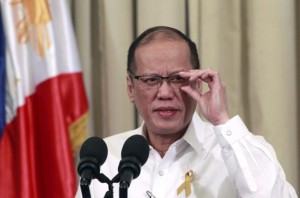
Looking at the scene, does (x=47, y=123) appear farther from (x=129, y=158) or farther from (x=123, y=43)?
(x=129, y=158)

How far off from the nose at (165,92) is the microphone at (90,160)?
0.43m

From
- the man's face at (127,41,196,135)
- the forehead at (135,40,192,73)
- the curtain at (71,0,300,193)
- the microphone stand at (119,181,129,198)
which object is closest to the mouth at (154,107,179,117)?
the man's face at (127,41,196,135)

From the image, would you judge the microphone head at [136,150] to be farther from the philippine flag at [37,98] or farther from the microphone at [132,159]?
the philippine flag at [37,98]

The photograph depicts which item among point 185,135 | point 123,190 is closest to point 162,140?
point 185,135

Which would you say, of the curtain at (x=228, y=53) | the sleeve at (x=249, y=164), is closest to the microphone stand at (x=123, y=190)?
the sleeve at (x=249, y=164)

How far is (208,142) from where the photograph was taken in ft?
5.63

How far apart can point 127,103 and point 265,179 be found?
3.81ft

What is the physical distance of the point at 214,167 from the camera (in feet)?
5.42

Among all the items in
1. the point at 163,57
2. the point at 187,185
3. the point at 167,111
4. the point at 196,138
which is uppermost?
the point at 163,57

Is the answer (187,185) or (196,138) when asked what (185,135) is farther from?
(187,185)

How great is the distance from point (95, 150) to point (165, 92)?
474 mm

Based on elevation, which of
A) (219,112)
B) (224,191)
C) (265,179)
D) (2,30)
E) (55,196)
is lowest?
(55,196)

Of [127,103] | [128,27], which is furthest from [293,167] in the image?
[128,27]

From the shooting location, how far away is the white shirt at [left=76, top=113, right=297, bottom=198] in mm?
1430
